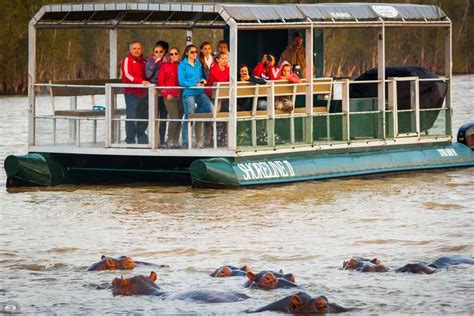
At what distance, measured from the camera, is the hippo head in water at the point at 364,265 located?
621 inches

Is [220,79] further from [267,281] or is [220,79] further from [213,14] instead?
[267,281]

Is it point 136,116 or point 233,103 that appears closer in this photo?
point 233,103

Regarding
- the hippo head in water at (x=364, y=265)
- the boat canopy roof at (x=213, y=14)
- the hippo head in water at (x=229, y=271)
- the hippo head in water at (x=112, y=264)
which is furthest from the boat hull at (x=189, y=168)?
the hippo head in water at (x=229, y=271)

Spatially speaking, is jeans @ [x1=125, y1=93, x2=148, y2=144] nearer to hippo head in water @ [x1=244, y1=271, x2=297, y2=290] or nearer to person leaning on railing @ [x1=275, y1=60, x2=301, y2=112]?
person leaning on railing @ [x1=275, y1=60, x2=301, y2=112]

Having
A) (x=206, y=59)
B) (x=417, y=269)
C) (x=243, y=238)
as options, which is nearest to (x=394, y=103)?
(x=206, y=59)

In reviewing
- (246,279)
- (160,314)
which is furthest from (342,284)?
(160,314)

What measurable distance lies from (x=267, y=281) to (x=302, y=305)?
45.2 inches

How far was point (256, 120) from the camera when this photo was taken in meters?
22.8

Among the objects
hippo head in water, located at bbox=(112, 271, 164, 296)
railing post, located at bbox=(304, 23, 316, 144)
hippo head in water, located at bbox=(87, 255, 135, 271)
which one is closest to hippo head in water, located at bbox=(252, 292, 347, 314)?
hippo head in water, located at bbox=(112, 271, 164, 296)

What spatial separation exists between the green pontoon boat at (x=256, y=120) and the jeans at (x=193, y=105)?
0.11 meters

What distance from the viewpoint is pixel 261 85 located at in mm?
22969

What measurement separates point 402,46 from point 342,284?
78662mm

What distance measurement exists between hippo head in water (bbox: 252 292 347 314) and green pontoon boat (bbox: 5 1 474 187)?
8141 millimetres

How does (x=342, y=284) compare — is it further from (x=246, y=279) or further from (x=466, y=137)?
(x=466, y=137)
